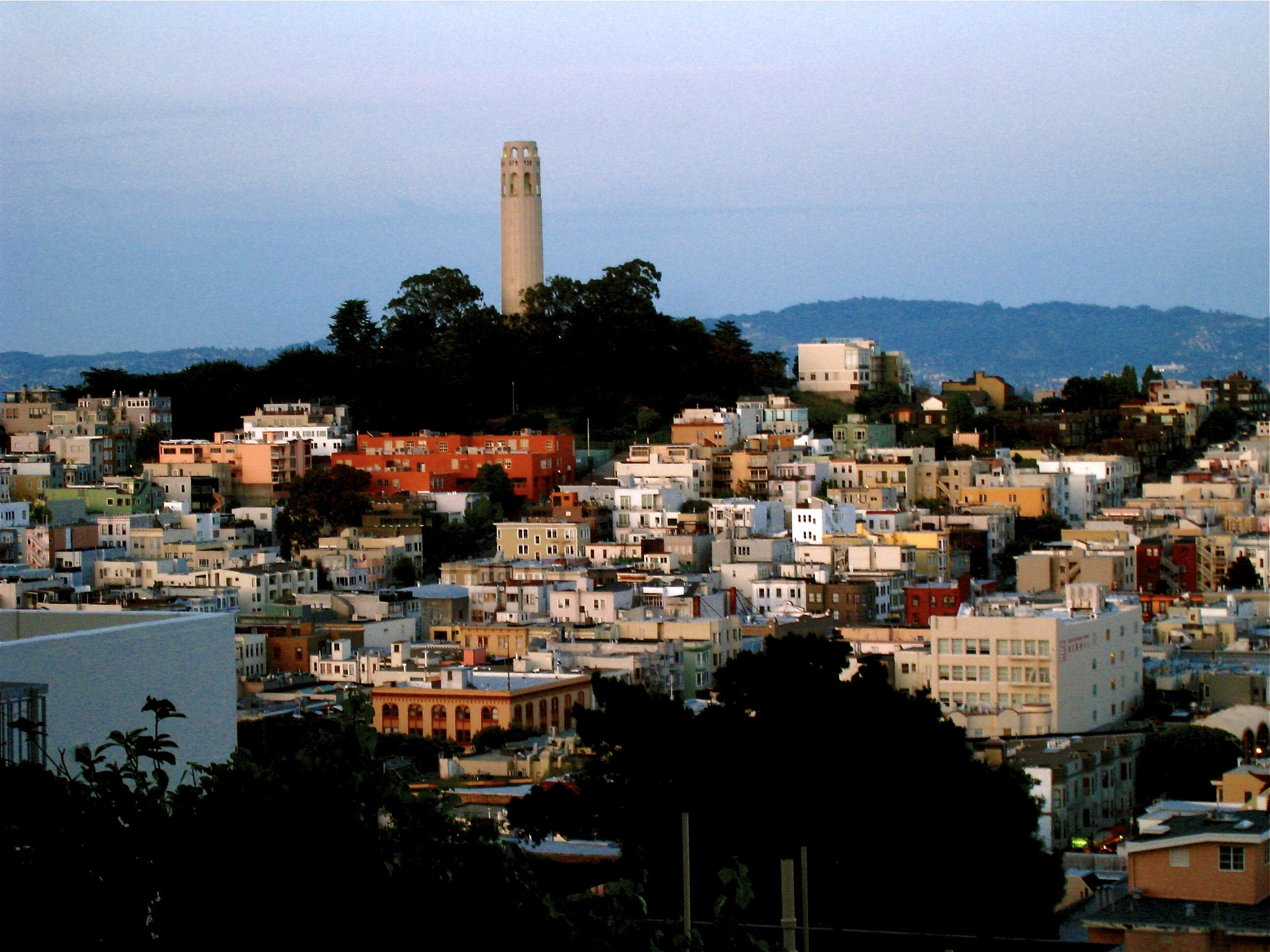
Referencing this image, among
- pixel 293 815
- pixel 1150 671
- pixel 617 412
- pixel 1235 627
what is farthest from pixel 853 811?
pixel 617 412

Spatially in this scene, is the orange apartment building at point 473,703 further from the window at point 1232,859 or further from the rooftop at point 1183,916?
the rooftop at point 1183,916

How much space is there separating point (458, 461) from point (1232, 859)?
81.0 feet

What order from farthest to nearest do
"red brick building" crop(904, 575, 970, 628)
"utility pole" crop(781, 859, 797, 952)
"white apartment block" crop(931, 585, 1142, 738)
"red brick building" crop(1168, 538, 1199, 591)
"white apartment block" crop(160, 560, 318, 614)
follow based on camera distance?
"red brick building" crop(1168, 538, 1199, 591), "white apartment block" crop(160, 560, 318, 614), "red brick building" crop(904, 575, 970, 628), "white apartment block" crop(931, 585, 1142, 738), "utility pole" crop(781, 859, 797, 952)

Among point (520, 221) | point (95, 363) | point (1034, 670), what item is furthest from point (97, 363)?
point (1034, 670)

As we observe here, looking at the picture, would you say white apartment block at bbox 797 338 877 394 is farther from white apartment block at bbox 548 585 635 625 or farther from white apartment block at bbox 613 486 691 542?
white apartment block at bbox 548 585 635 625

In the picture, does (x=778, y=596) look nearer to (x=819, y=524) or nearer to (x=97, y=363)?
(x=819, y=524)

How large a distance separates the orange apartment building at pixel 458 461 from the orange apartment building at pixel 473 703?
39.6ft

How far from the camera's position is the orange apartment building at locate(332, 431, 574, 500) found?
109 ft

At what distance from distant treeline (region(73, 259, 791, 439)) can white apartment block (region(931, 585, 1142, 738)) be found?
17.0 m

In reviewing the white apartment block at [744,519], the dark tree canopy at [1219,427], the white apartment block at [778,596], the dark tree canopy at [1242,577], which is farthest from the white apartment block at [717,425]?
the dark tree canopy at [1219,427]

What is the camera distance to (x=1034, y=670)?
18438 millimetres

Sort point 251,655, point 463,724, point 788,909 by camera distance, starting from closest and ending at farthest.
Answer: point 788,909
point 463,724
point 251,655

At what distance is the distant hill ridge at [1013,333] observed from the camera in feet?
324

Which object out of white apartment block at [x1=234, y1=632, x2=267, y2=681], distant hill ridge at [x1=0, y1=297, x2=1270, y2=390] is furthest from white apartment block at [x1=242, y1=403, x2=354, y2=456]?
distant hill ridge at [x1=0, y1=297, x2=1270, y2=390]
